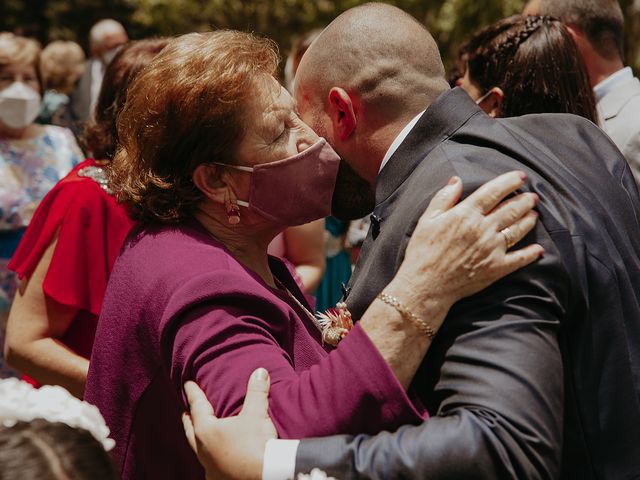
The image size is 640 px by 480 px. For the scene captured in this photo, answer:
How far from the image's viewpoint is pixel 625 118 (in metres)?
4.34

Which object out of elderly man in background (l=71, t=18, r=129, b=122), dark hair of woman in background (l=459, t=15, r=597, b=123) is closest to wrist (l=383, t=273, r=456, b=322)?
dark hair of woman in background (l=459, t=15, r=597, b=123)

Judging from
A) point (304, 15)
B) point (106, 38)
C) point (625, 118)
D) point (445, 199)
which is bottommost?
point (304, 15)

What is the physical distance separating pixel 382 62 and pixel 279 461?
109 centimetres

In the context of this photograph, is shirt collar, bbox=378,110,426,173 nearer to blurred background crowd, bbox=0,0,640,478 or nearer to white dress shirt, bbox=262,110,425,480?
blurred background crowd, bbox=0,0,640,478

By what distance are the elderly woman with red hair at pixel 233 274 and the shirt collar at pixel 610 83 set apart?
2482 millimetres

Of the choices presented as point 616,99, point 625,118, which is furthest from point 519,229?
point 616,99

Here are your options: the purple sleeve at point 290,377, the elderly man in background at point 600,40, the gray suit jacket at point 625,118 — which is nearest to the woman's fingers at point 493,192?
the purple sleeve at point 290,377

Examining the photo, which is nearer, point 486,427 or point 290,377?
point 486,427

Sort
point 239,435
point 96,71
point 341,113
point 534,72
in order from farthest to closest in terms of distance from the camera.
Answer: point 96,71
point 534,72
point 341,113
point 239,435

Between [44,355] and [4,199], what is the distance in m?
2.03

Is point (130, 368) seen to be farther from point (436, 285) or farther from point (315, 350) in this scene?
point (436, 285)

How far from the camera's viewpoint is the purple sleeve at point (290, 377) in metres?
2.03

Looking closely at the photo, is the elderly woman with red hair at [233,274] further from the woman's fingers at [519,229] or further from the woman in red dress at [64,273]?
the woman in red dress at [64,273]

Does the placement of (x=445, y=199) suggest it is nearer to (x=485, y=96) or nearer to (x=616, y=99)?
(x=485, y=96)
